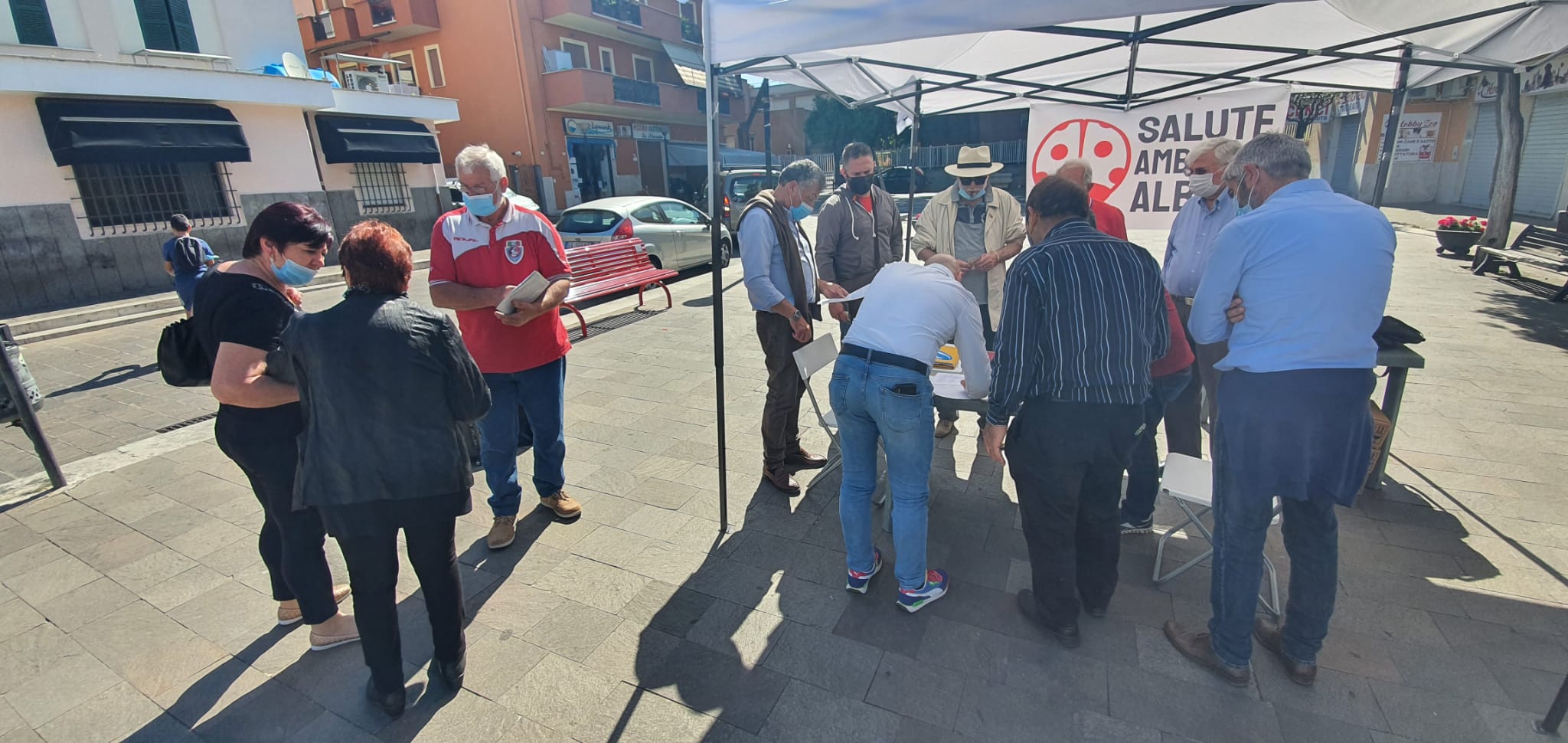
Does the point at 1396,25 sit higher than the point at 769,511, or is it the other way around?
the point at 1396,25

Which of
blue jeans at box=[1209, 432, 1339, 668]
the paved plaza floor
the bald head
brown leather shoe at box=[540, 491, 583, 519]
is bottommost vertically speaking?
the paved plaza floor

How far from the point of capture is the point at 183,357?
7.73 feet

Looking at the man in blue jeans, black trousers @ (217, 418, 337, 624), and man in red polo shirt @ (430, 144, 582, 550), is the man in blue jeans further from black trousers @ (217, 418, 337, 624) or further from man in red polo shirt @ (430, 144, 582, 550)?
black trousers @ (217, 418, 337, 624)

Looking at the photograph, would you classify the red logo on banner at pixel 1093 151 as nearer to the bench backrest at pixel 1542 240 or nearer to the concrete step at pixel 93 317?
the concrete step at pixel 93 317

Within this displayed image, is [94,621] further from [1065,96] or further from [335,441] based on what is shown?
[1065,96]

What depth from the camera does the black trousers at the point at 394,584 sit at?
2.21 metres

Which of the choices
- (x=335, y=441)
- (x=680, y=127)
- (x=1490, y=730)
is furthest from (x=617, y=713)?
(x=680, y=127)

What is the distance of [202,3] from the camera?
38.8 ft

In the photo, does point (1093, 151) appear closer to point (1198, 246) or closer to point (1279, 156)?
point (1198, 246)

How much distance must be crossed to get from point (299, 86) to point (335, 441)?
1440 cm

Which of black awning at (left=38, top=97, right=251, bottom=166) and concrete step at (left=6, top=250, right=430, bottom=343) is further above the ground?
black awning at (left=38, top=97, right=251, bottom=166)

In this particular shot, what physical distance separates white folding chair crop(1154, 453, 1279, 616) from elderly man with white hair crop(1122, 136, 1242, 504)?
41 cm

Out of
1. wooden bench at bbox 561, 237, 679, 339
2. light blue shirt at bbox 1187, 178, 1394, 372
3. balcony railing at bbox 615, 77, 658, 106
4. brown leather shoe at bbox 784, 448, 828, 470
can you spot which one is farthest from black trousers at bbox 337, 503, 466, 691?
balcony railing at bbox 615, 77, 658, 106

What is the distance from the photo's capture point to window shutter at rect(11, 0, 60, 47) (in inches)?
382
